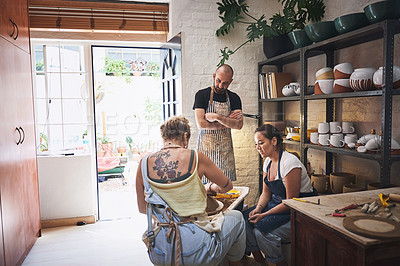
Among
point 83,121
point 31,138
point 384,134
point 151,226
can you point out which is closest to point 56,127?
point 83,121

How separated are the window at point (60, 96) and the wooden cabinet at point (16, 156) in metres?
0.49

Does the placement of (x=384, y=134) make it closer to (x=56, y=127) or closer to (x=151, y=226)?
(x=151, y=226)

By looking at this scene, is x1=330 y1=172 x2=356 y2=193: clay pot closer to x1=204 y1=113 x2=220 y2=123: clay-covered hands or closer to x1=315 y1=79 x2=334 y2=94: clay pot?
x1=315 y1=79 x2=334 y2=94: clay pot

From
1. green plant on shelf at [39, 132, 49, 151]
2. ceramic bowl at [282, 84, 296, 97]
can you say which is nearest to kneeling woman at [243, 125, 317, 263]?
ceramic bowl at [282, 84, 296, 97]

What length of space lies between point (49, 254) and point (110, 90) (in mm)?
5091

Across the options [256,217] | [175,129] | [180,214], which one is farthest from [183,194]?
[256,217]

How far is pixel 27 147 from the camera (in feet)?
9.38

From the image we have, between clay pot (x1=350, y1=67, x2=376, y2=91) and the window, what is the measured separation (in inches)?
108

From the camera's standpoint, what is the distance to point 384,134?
6.28 ft

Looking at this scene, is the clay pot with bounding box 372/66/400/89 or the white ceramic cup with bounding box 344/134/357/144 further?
the white ceramic cup with bounding box 344/134/357/144

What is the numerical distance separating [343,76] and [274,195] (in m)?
1.00

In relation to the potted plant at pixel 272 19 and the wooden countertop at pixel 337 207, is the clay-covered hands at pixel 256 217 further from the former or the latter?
the potted plant at pixel 272 19

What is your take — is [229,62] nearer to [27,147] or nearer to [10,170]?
[27,147]

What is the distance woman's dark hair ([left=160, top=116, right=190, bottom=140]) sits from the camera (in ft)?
6.03
